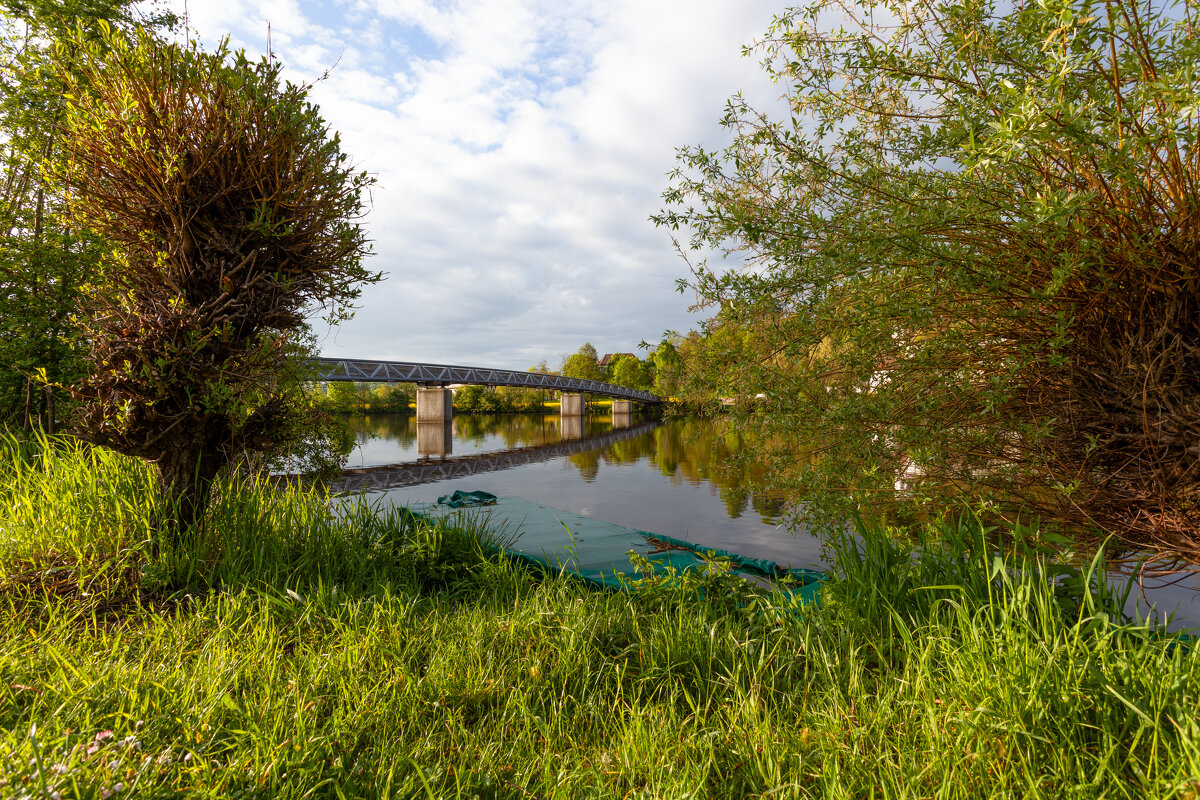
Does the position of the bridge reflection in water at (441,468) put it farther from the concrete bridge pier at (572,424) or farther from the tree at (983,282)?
the concrete bridge pier at (572,424)

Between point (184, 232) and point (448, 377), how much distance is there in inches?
1359

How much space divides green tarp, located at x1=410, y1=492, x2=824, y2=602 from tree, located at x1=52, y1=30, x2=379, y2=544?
2433 mm

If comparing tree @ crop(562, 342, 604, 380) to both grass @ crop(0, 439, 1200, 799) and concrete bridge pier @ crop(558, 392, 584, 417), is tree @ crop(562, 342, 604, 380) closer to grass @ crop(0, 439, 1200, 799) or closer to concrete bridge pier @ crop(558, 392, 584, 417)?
concrete bridge pier @ crop(558, 392, 584, 417)

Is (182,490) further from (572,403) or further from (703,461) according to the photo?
(572,403)

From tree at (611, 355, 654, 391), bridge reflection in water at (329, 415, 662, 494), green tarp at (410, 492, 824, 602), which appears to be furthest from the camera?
tree at (611, 355, 654, 391)

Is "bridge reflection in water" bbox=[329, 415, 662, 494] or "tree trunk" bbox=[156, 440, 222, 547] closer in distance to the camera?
"tree trunk" bbox=[156, 440, 222, 547]

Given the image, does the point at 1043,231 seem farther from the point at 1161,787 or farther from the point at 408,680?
the point at 408,680

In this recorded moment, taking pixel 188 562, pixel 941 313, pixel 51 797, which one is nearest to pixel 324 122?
pixel 188 562

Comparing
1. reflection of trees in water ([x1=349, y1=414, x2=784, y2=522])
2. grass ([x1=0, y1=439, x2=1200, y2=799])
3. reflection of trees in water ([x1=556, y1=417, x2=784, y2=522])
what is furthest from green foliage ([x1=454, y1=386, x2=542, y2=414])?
grass ([x1=0, y1=439, x2=1200, y2=799])

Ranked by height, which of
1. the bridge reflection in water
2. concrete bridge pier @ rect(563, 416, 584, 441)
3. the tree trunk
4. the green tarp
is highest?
the tree trunk

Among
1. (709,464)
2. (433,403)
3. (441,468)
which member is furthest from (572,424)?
(709,464)

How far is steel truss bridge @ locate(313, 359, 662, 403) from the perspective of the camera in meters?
31.0

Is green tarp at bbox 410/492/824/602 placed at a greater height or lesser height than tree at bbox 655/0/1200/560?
lesser

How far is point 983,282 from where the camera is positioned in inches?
144
